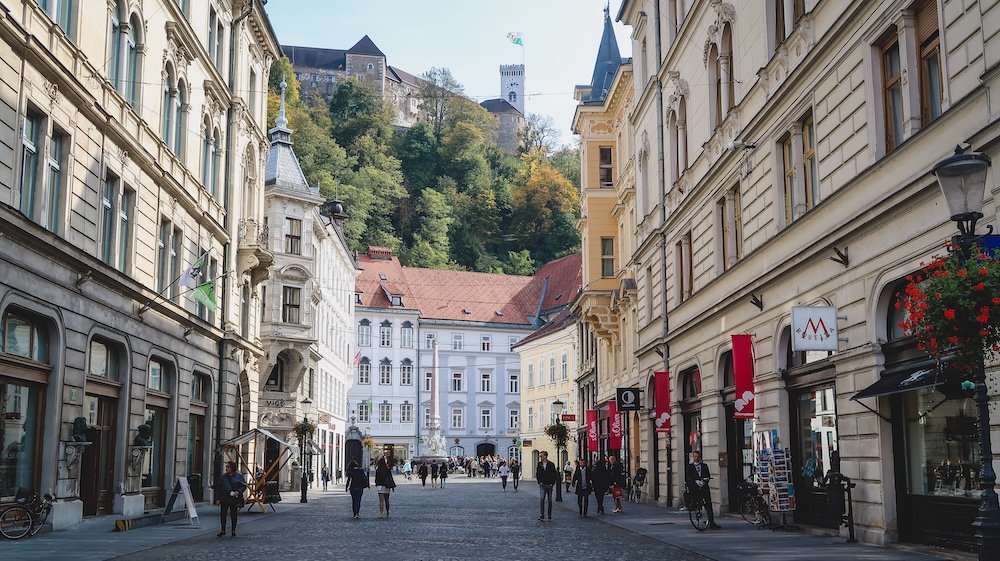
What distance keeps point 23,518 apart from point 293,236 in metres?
33.0

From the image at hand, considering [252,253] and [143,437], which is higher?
[252,253]

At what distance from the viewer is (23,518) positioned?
18.1m

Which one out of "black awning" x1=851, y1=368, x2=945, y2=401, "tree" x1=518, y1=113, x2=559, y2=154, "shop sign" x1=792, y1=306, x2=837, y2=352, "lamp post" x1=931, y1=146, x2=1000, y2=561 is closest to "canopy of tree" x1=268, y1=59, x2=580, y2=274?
"tree" x1=518, y1=113, x2=559, y2=154

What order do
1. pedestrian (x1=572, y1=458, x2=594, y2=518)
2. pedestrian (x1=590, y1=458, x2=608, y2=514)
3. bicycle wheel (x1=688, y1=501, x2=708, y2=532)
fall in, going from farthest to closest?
pedestrian (x1=590, y1=458, x2=608, y2=514) → pedestrian (x1=572, y1=458, x2=594, y2=518) → bicycle wheel (x1=688, y1=501, x2=708, y2=532)

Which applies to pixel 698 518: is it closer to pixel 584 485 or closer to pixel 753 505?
pixel 753 505

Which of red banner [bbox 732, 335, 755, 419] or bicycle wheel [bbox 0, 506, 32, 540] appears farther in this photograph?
red banner [bbox 732, 335, 755, 419]

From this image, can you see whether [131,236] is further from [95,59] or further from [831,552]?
[831,552]

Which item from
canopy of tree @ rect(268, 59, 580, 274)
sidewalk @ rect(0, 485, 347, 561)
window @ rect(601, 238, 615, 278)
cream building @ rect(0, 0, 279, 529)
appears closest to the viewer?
sidewalk @ rect(0, 485, 347, 561)

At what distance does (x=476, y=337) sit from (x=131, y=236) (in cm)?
7031

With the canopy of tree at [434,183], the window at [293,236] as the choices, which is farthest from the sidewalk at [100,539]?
the canopy of tree at [434,183]

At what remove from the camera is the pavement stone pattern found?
50.4 ft

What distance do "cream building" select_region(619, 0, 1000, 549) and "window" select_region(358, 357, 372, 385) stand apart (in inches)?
2374

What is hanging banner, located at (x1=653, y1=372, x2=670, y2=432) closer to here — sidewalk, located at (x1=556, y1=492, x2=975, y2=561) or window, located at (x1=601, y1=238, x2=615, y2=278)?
sidewalk, located at (x1=556, y1=492, x2=975, y2=561)

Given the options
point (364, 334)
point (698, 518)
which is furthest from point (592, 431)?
point (364, 334)
